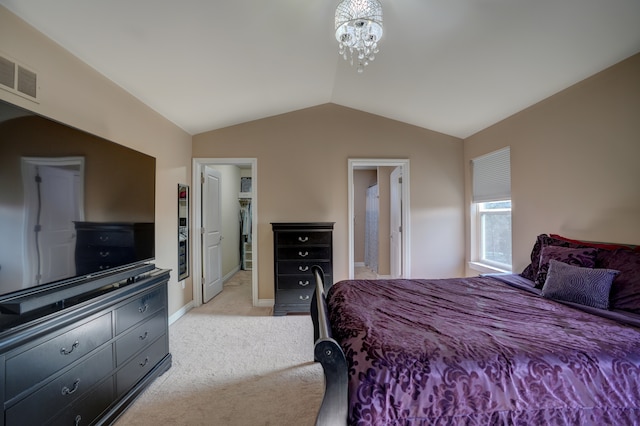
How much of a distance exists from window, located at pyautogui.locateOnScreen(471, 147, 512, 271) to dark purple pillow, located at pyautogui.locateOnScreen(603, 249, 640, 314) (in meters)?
1.42

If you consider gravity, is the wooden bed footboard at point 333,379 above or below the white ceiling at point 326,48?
below

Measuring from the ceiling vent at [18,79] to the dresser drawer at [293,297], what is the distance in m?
2.74

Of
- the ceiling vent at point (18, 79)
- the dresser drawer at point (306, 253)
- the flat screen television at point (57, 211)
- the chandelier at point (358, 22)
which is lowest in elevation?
the dresser drawer at point (306, 253)

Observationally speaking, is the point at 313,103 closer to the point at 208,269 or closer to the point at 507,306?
Answer: the point at 208,269

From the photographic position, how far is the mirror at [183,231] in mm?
3299

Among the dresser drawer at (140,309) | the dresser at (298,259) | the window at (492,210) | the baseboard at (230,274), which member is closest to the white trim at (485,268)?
the window at (492,210)

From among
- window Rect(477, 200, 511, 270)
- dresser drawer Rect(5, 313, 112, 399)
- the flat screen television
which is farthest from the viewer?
window Rect(477, 200, 511, 270)

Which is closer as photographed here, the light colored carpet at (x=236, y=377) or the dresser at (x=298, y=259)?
the light colored carpet at (x=236, y=377)

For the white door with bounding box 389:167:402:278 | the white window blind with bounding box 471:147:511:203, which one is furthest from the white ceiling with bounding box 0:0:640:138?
the white door with bounding box 389:167:402:278

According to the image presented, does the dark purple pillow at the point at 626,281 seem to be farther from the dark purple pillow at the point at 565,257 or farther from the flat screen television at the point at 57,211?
the flat screen television at the point at 57,211

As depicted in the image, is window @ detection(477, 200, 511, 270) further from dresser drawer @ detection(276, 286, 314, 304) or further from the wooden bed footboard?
the wooden bed footboard

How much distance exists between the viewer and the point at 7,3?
1.44m

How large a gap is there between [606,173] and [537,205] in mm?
650

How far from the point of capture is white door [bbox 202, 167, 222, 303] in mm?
3781
